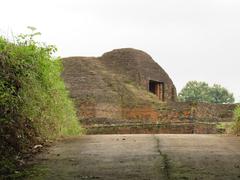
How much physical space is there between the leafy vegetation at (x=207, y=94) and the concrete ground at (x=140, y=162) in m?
60.0

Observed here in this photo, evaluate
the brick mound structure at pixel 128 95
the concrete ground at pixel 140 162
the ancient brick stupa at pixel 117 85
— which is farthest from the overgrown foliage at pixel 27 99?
the ancient brick stupa at pixel 117 85

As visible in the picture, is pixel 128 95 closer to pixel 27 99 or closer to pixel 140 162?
pixel 27 99

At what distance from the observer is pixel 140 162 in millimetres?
5961

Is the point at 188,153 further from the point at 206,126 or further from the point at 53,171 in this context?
the point at 206,126

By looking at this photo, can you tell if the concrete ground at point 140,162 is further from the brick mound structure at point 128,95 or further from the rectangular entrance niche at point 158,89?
the rectangular entrance niche at point 158,89

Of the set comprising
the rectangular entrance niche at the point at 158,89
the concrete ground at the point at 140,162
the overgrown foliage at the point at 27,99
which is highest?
the rectangular entrance niche at the point at 158,89

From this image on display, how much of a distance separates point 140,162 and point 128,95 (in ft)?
88.2

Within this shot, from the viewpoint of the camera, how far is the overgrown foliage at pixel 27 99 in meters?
6.39

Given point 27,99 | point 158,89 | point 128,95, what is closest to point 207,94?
point 158,89

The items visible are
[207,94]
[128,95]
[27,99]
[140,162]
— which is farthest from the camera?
[207,94]

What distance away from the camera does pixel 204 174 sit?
529 centimetres

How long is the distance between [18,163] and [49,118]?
306 cm

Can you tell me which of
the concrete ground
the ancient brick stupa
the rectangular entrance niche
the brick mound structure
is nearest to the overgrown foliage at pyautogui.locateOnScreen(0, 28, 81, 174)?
the concrete ground

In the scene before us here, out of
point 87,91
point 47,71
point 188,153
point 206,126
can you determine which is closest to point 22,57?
point 47,71
